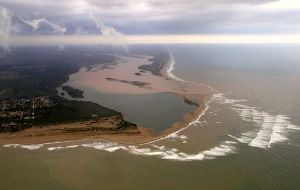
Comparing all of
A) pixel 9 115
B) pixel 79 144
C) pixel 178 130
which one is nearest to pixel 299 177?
pixel 178 130

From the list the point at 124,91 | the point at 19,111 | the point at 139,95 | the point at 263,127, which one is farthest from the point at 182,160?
the point at 124,91

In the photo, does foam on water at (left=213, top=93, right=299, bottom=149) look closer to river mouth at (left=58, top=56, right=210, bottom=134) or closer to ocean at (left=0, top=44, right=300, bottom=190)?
ocean at (left=0, top=44, right=300, bottom=190)

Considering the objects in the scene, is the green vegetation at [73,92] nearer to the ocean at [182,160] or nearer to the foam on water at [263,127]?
the ocean at [182,160]

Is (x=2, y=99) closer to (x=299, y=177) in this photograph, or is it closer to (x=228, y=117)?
(x=228, y=117)

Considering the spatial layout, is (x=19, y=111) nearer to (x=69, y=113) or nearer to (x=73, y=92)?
(x=69, y=113)

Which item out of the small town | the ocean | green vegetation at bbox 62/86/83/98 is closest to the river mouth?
green vegetation at bbox 62/86/83/98

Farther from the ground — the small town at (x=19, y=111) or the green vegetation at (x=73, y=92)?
the small town at (x=19, y=111)

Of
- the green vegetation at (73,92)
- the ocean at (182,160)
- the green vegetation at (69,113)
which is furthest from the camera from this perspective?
the green vegetation at (73,92)

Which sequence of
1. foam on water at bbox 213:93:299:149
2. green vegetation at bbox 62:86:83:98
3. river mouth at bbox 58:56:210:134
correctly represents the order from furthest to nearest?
green vegetation at bbox 62:86:83:98
river mouth at bbox 58:56:210:134
foam on water at bbox 213:93:299:149

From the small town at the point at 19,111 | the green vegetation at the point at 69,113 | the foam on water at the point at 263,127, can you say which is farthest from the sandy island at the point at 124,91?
the foam on water at the point at 263,127
